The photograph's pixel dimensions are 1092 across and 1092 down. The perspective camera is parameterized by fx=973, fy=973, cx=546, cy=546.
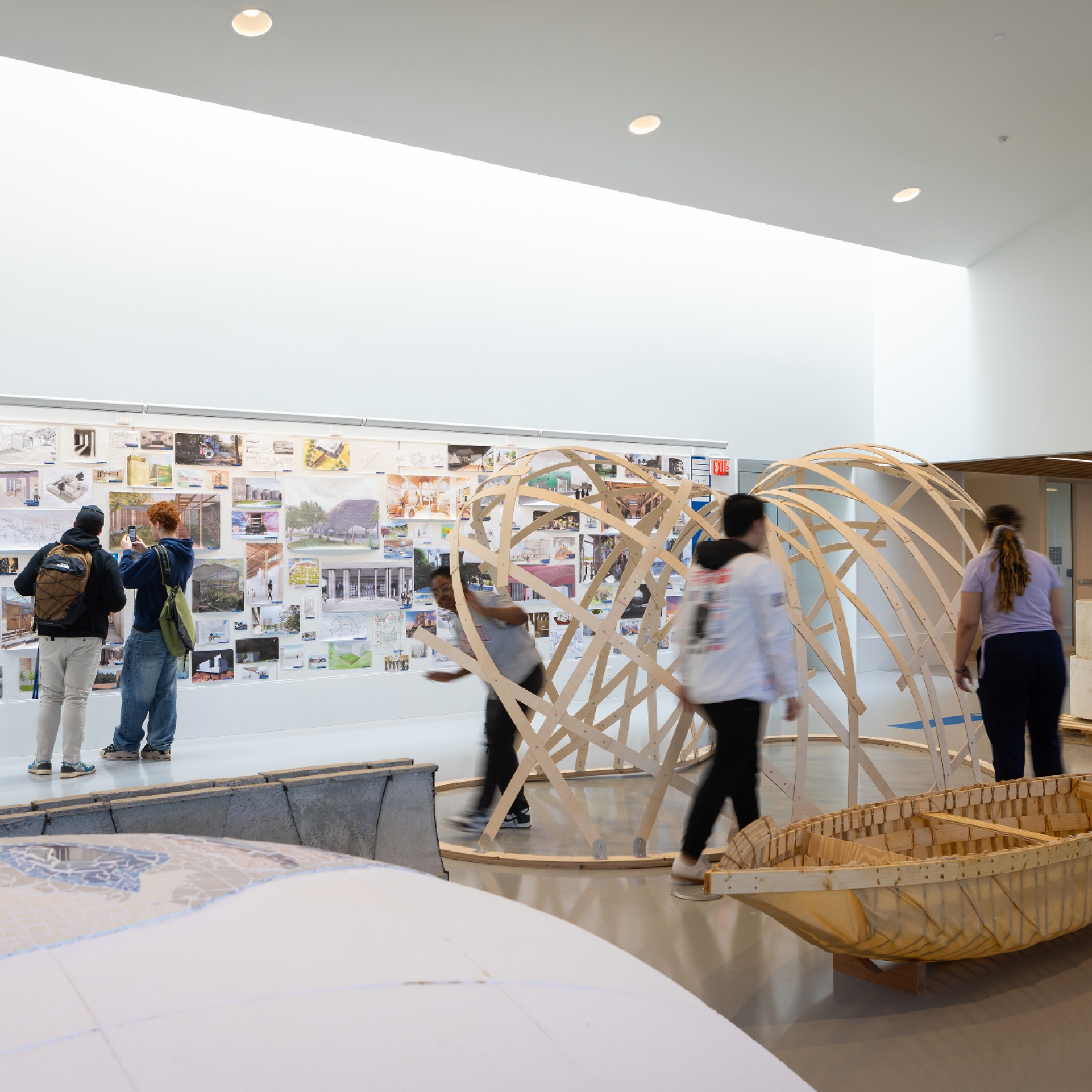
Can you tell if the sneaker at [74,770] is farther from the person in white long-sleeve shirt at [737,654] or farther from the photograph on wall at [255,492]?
the person in white long-sleeve shirt at [737,654]

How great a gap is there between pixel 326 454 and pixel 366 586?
97cm

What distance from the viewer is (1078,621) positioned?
22.7ft

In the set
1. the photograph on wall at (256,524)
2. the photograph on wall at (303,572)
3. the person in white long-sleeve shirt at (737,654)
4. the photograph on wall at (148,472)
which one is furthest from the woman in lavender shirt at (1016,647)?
the photograph on wall at (148,472)

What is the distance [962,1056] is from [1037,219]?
7538 mm

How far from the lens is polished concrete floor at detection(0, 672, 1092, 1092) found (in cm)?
227

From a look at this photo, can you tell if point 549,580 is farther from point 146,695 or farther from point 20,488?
point 20,488

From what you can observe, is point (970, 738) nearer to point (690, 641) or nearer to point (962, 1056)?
point (690, 641)

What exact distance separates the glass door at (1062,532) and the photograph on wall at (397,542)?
24.9 feet

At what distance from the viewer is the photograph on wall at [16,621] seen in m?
5.74

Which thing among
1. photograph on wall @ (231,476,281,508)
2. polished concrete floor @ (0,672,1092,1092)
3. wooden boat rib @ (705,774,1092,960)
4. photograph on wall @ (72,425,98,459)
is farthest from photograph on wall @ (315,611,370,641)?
wooden boat rib @ (705,774,1092,960)

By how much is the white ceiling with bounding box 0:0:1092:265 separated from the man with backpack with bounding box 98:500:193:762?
8.37 ft

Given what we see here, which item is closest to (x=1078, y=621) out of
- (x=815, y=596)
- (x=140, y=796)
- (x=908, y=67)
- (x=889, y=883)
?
(x=815, y=596)

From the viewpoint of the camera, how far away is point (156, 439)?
20.4 ft

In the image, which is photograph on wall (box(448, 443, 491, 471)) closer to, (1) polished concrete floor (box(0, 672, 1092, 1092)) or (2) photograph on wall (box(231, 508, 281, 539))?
(2) photograph on wall (box(231, 508, 281, 539))
